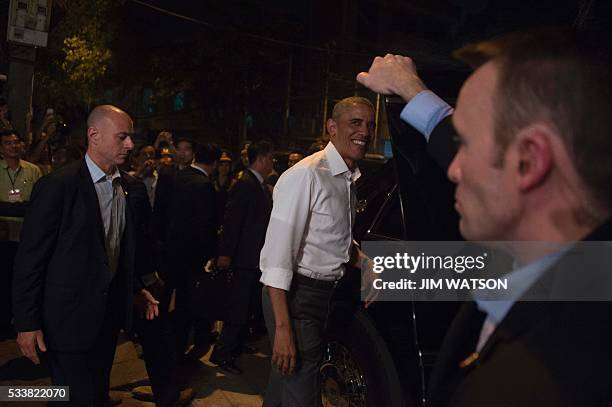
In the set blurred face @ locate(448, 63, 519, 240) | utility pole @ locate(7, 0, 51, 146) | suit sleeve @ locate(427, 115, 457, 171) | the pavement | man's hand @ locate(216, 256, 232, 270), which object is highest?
utility pole @ locate(7, 0, 51, 146)

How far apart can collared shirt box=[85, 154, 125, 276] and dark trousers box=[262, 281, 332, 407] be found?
95 cm

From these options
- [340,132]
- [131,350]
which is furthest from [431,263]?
[131,350]

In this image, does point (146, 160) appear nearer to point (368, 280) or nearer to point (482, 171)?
point (368, 280)

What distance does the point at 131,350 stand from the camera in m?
5.28

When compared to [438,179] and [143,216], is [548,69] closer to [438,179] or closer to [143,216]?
[438,179]

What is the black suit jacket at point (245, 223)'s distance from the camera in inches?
197

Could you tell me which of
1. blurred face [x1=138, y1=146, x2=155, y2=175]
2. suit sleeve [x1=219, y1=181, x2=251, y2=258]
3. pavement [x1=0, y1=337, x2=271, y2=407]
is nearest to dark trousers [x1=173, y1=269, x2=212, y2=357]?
pavement [x1=0, y1=337, x2=271, y2=407]

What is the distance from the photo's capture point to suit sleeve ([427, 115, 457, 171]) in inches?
57.3

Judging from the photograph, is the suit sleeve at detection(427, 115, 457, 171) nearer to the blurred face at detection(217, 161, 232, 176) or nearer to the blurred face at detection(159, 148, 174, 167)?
the blurred face at detection(159, 148, 174, 167)

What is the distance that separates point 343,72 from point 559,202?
71.3 feet

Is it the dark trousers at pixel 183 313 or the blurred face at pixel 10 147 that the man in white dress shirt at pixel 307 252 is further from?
the blurred face at pixel 10 147

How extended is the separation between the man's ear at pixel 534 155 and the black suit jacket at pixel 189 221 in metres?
4.35

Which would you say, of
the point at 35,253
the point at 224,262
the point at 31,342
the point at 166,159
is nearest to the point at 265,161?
the point at 224,262

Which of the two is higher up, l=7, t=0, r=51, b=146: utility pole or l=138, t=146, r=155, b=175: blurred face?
l=7, t=0, r=51, b=146: utility pole
